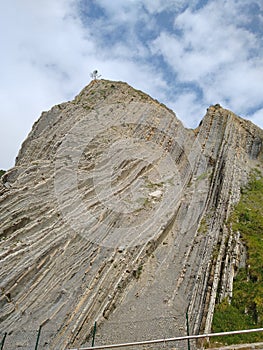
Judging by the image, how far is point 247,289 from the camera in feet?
47.6

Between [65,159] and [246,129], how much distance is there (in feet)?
51.6

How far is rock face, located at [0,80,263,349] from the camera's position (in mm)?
13891

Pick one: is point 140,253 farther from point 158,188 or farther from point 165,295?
point 158,188

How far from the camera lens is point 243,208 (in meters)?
20.6

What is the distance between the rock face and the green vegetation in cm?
43

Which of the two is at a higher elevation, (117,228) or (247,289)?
(117,228)

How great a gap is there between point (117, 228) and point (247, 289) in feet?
22.0

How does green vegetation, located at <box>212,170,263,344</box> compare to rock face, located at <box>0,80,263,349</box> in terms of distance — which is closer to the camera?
green vegetation, located at <box>212,170,263,344</box>

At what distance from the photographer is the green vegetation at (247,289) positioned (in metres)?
12.9

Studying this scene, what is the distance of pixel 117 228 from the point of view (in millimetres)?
18328

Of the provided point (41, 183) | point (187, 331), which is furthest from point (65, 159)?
point (187, 331)

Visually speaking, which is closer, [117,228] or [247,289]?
[247,289]

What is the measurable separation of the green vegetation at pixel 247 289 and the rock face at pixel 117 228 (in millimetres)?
432

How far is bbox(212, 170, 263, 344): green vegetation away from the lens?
12.9 meters
